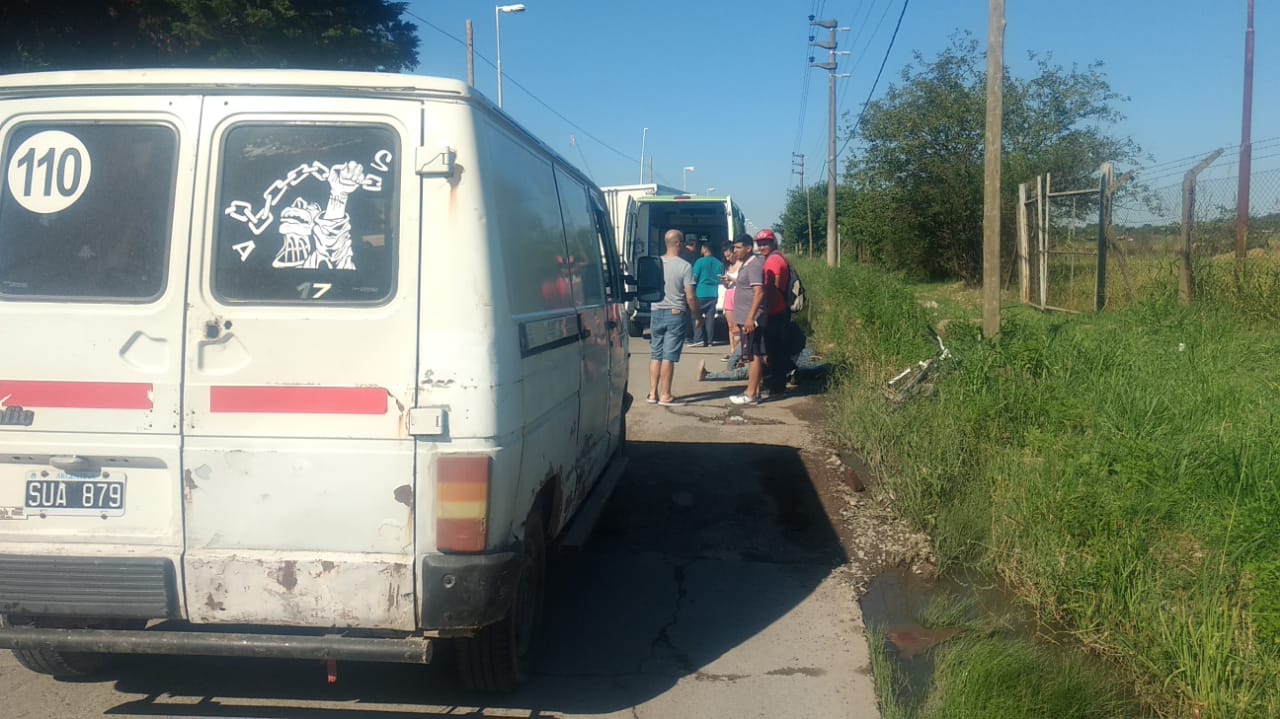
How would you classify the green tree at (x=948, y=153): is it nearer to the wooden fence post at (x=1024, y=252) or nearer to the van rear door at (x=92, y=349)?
the wooden fence post at (x=1024, y=252)

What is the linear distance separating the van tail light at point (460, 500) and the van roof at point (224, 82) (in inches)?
49.0

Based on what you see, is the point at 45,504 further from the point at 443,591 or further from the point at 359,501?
the point at 443,591

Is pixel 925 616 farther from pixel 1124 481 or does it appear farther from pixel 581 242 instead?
pixel 581 242

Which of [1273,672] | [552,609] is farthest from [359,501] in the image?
[1273,672]

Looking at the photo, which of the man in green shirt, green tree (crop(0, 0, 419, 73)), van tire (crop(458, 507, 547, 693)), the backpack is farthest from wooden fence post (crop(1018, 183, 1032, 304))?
green tree (crop(0, 0, 419, 73))

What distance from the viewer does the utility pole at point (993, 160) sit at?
1018 cm

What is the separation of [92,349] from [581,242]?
104 inches

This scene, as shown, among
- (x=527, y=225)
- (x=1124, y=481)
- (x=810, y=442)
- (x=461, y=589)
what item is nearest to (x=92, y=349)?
(x=461, y=589)

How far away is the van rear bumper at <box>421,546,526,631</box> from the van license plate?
1.08 m

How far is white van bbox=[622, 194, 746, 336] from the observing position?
1825 cm

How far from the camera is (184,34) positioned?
20656 mm

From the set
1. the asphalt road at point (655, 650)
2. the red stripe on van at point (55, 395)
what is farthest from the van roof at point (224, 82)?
the asphalt road at point (655, 650)

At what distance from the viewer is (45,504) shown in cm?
353

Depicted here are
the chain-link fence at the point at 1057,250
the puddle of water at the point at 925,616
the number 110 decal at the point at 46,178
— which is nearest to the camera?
the number 110 decal at the point at 46,178
